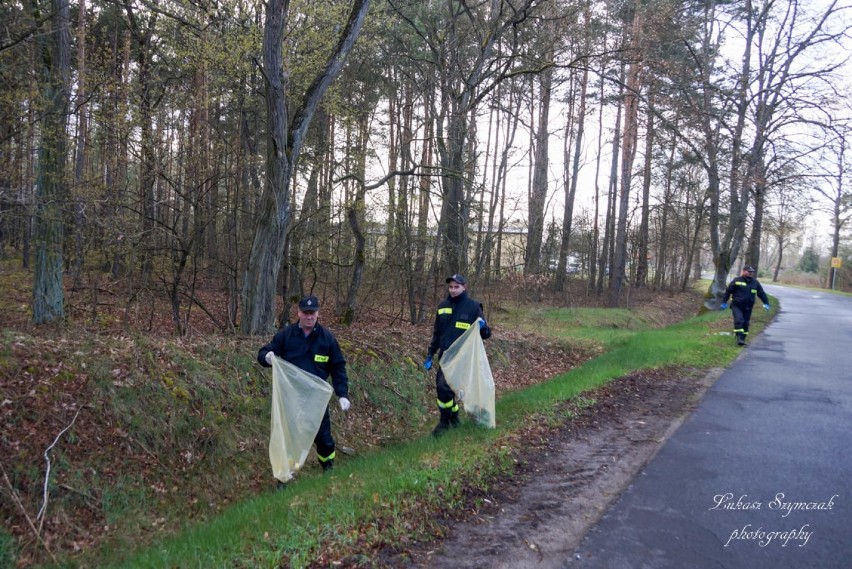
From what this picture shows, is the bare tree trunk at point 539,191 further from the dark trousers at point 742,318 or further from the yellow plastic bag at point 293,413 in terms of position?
the yellow plastic bag at point 293,413

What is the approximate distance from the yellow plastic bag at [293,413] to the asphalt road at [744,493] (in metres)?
3.06

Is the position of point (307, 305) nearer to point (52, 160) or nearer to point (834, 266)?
point (52, 160)

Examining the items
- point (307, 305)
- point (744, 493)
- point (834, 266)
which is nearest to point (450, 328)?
point (307, 305)

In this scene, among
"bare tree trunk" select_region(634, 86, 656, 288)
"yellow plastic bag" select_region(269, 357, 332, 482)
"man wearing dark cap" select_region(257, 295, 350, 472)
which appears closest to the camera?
"yellow plastic bag" select_region(269, 357, 332, 482)

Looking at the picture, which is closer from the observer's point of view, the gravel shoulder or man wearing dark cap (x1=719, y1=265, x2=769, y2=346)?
the gravel shoulder

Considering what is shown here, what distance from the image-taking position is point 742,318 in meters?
13.5

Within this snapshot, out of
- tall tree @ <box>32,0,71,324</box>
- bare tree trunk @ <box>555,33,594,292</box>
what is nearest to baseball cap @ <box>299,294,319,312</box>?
tall tree @ <box>32,0,71,324</box>

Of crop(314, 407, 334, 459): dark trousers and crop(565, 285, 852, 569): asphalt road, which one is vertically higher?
crop(565, 285, 852, 569): asphalt road

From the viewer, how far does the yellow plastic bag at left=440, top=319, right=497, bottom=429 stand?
23.1 ft

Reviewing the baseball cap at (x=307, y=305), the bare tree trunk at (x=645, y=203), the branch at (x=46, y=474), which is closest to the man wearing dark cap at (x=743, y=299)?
the bare tree trunk at (x=645, y=203)

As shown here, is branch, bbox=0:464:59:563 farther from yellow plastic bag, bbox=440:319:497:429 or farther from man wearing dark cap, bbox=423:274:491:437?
yellow plastic bag, bbox=440:319:497:429

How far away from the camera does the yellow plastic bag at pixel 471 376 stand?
7.03 m

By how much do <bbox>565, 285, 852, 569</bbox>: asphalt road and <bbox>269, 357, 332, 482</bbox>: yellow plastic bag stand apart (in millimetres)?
3059

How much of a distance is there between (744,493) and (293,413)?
4.21 metres
